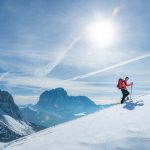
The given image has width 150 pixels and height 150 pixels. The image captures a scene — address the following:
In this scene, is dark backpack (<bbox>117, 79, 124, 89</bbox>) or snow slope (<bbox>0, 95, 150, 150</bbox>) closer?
snow slope (<bbox>0, 95, 150, 150</bbox>)

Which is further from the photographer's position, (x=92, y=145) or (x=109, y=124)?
(x=109, y=124)

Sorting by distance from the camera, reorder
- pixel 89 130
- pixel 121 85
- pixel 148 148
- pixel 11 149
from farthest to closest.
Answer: pixel 121 85 < pixel 89 130 < pixel 11 149 < pixel 148 148

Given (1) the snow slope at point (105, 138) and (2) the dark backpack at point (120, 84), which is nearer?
(1) the snow slope at point (105, 138)

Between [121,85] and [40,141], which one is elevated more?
[121,85]

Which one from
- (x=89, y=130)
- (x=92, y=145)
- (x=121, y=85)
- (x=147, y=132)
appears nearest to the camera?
(x=92, y=145)

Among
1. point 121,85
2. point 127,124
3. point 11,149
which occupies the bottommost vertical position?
point 11,149

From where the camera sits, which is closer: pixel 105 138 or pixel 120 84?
pixel 105 138

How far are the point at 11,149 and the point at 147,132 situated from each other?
5.31 m

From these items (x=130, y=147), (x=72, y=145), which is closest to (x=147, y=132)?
(x=130, y=147)

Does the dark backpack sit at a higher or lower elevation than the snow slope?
higher

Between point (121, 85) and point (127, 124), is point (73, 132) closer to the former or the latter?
point (127, 124)

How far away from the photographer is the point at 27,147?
36.1ft

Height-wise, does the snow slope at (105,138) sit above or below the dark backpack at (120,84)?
below

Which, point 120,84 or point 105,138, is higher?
point 120,84
